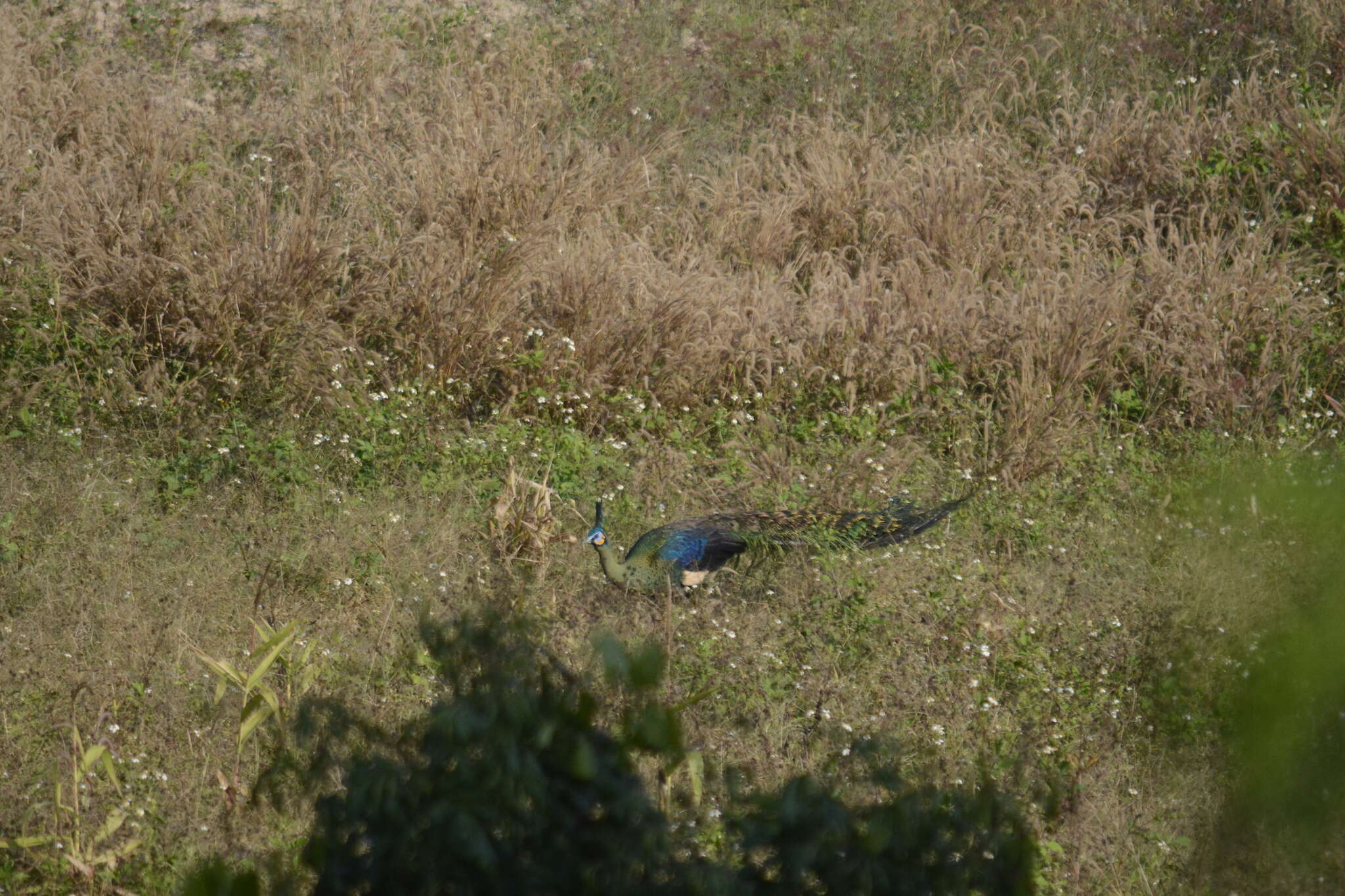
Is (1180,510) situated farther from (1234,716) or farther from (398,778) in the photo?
(398,778)

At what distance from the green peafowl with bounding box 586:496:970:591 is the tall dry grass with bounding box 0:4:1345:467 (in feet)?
3.53

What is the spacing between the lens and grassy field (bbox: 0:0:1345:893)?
4.27 m

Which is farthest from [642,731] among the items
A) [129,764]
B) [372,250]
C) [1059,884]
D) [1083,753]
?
[372,250]

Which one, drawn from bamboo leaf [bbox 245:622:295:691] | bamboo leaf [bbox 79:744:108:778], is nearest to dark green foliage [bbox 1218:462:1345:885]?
bamboo leaf [bbox 245:622:295:691]

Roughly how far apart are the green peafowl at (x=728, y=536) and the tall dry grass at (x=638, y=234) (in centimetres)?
108

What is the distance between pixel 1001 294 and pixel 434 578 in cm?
391

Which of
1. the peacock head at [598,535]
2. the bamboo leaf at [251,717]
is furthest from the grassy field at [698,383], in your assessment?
the peacock head at [598,535]

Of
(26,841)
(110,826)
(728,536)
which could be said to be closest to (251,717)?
(110,826)

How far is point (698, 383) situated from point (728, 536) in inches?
59.8

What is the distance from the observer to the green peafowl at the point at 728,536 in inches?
198

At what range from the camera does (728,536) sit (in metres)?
5.26

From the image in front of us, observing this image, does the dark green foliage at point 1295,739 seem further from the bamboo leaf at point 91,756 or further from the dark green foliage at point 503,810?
the bamboo leaf at point 91,756

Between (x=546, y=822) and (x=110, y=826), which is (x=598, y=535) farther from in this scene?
(x=546, y=822)

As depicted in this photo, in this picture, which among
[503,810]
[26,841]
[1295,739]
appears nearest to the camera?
[503,810]
